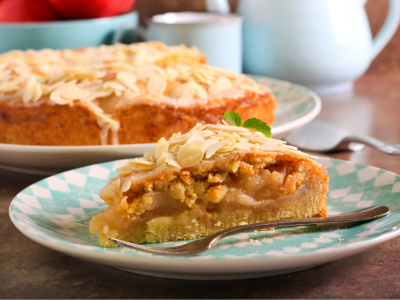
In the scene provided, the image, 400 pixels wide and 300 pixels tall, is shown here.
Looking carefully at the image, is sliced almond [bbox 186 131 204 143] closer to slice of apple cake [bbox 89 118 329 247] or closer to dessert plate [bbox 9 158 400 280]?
slice of apple cake [bbox 89 118 329 247]

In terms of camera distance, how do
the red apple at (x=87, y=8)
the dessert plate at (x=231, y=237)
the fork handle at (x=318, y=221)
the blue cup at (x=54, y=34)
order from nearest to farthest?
the dessert plate at (x=231, y=237)
the fork handle at (x=318, y=221)
the blue cup at (x=54, y=34)
the red apple at (x=87, y=8)

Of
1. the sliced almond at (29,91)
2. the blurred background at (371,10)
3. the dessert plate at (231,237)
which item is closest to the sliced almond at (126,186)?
the dessert plate at (231,237)

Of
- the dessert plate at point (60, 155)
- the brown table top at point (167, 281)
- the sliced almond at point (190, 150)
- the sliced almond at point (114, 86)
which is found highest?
the sliced almond at point (190, 150)

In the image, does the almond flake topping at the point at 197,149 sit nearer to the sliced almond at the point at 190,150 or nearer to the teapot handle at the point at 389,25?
the sliced almond at the point at 190,150

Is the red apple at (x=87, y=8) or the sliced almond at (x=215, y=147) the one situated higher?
the sliced almond at (x=215, y=147)

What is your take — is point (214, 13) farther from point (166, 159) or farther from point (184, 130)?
point (166, 159)

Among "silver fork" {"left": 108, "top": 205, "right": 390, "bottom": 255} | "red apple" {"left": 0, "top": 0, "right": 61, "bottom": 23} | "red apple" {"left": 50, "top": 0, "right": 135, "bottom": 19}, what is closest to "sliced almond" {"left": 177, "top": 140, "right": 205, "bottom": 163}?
"silver fork" {"left": 108, "top": 205, "right": 390, "bottom": 255}

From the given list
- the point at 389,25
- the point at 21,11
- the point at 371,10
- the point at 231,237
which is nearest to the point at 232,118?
the point at 231,237
